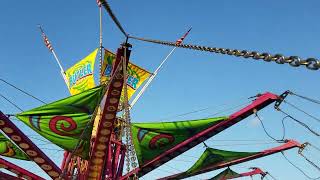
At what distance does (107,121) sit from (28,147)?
347cm

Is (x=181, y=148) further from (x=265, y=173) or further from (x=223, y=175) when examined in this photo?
(x=265, y=173)

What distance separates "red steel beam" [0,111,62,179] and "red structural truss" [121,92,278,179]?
11.2 ft

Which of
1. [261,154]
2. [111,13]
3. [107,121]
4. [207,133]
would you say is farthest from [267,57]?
[261,154]

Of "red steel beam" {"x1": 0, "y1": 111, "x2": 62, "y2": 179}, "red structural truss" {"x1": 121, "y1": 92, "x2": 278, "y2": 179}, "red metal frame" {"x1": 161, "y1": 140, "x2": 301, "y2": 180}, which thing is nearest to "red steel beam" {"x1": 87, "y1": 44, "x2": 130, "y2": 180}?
"red structural truss" {"x1": 121, "y1": 92, "x2": 278, "y2": 179}

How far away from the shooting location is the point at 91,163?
18484 mm

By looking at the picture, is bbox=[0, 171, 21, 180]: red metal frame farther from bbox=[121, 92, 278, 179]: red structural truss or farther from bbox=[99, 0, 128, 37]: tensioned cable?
bbox=[99, 0, 128, 37]: tensioned cable

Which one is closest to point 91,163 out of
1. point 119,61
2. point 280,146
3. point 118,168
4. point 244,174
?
point 118,168

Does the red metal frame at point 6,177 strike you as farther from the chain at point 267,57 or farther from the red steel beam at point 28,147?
the chain at point 267,57

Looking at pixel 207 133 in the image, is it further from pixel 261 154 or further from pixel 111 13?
pixel 111 13

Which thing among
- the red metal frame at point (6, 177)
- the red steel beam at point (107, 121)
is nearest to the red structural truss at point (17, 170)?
the red metal frame at point (6, 177)

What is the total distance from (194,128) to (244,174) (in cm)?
951

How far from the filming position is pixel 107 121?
16.7 metres

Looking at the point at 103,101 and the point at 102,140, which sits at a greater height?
the point at 103,101

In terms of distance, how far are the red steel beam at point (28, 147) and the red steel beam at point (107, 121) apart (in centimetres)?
166
